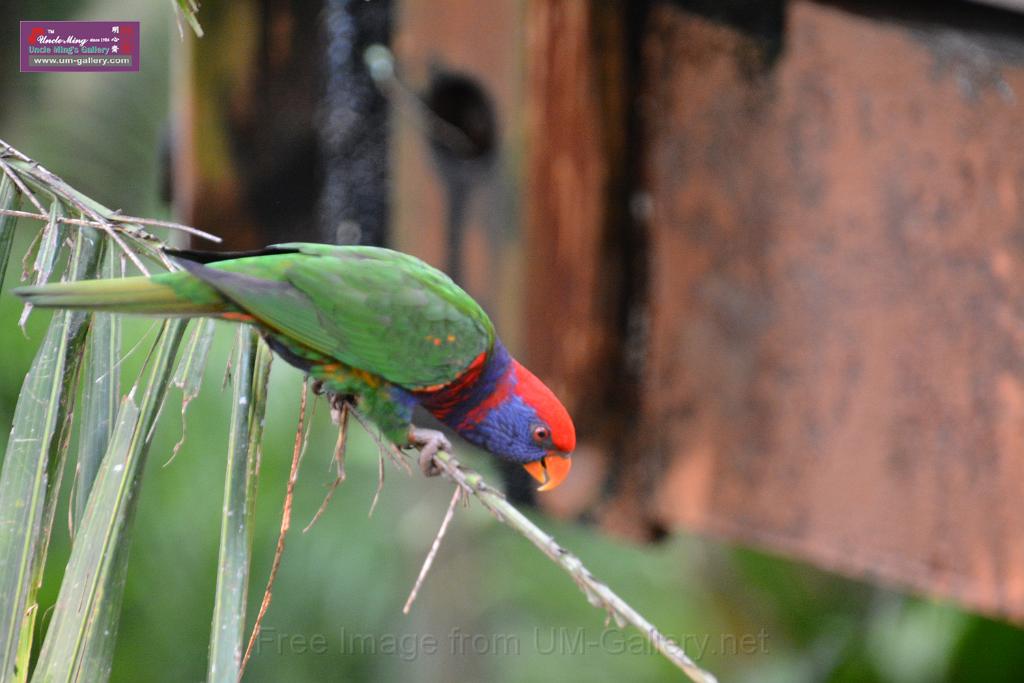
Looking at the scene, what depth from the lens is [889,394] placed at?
5.21 ft

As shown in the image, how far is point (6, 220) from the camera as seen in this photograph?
1.14 metres

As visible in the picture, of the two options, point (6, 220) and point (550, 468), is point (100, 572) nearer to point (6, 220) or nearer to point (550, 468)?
point (6, 220)

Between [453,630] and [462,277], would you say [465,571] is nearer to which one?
[453,630]

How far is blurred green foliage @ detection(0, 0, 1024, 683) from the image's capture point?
3387 mm

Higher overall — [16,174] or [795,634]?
[16,174]

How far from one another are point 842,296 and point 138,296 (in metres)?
1.04

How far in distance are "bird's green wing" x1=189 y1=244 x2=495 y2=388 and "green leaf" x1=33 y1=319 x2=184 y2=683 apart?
437 mm

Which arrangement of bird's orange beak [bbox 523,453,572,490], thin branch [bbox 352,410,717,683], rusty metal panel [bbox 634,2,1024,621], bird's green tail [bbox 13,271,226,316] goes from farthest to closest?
bird's orange beak [bbox 523,453,572,490]
rusty metal panel [bbox 634,2,1024,621]
bird's green tail [bbox 13,271,226,316]
thin branch [bbox 352,410,717,683]

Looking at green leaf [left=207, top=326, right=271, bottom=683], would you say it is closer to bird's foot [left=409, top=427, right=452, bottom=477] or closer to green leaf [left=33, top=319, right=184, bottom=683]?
green leaf [left=33, top=319, right=184, bottom=683]

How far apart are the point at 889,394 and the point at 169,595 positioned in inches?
109

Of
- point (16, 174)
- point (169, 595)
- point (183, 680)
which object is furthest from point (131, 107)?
point (16, 174)

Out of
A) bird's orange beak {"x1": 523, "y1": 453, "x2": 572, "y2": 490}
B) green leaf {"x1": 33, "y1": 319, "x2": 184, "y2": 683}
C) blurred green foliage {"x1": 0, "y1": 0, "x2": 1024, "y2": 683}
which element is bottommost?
blurred green foliage {"x1": 0, "y1": 0, "x2": 1024, "y2": 683}

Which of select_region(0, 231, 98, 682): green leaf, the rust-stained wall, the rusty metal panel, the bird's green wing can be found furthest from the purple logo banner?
the rusty metal panel

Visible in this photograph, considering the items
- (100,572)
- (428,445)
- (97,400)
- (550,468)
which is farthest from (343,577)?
(100,572)
